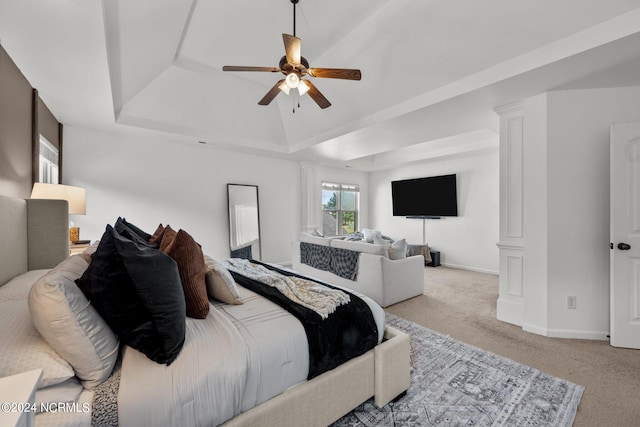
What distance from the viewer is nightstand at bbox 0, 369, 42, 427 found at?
56cm

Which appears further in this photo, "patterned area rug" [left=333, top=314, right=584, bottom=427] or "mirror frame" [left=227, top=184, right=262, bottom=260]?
"mirror frame" [left=227, top=184, right=262, bottom=260]

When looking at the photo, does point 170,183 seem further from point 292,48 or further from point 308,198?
point 292,48

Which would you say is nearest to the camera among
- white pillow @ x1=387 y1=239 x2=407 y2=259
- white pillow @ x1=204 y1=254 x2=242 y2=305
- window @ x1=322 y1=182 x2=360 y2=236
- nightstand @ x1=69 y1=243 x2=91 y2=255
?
white pillow @ x1=204 y1=254 x2=242 y2=305

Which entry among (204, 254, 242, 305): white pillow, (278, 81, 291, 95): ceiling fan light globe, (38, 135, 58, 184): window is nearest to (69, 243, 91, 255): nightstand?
(38, 135, 58, 184): window

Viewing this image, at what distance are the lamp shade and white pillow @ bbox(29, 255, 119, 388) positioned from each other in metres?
2.24

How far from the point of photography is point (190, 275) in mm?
1455

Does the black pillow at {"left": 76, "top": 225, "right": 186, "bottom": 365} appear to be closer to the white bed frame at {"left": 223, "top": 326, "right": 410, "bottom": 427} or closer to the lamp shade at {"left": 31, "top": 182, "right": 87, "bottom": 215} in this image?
the white bed frame at {"left": 223, "top": 326, "right": 410, "bottom": 427}

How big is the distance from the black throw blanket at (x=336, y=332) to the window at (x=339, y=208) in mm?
5125

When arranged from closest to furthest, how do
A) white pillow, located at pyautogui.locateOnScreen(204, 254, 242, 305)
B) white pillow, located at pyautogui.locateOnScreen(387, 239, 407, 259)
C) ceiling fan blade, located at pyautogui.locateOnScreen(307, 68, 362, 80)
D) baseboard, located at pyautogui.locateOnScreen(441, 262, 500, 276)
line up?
white pillow, located at pyautogui.locateOnScreen(204, 254, 242, 305) < ceiling fan blade, located at pyautogui.locateOnScreen(307, 68, 362, 80) < white pillow, located at pyautogui.locateOnScreen(387, 239, 407, 259) < baseboard, located at pyautogui.locateOnScreen(441, 262, 500, 276)

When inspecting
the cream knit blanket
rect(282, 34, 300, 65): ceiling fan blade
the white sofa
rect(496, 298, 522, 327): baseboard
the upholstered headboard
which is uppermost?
rect(282, 34, 300, 65): ceiling fan blade

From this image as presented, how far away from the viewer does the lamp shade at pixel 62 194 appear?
8.17ft

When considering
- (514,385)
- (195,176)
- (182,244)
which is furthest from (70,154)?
(514,385)

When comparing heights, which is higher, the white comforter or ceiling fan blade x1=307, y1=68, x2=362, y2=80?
ceiling fan blade x1=307, y1=68, x2=362, y2=80

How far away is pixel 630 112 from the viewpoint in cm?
242
